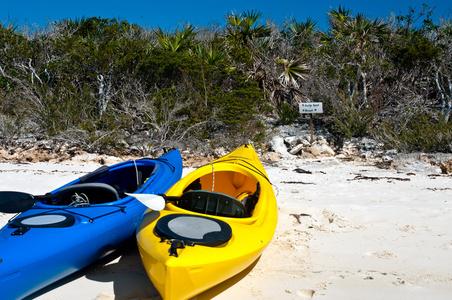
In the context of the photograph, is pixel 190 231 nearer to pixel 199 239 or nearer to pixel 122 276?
pixel 199 239

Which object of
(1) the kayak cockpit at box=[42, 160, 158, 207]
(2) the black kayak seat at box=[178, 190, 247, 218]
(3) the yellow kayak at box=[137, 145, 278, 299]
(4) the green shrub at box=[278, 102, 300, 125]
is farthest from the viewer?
(4) the green shrub at box=[278, 102, 300, 125]

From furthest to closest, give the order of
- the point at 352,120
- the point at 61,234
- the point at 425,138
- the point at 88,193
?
the point at 352,120
the point at 425,138
the point at 88,193
the point at 61,234

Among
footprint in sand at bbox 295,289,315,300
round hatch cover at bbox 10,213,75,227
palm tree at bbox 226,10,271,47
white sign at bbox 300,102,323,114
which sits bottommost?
footprint in sand at bbox 295,289,315,300

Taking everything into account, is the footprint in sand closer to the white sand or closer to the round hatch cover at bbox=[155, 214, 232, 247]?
the white sand

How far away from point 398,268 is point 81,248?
289 centimetres

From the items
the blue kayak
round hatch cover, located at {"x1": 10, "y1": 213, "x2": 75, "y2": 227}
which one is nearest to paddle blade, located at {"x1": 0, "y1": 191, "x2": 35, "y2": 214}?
the blue kayak

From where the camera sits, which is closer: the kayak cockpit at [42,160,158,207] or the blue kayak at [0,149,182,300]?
the blue kayak at [0,149,182,300]

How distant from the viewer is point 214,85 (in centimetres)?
1257

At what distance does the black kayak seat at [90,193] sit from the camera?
158 inches

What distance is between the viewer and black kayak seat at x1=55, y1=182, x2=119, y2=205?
158 inches

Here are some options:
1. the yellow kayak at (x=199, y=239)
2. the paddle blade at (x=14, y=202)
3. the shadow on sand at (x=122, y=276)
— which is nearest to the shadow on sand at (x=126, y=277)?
the shadow on sand at (x=122, y=276)

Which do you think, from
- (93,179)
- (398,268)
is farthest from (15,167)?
(398,268)

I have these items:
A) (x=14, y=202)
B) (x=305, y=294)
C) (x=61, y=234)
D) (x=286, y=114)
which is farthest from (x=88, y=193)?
(x=286, y=114)

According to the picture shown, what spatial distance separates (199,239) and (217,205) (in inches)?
29.2
